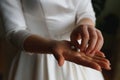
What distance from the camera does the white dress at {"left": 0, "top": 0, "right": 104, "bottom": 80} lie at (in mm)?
675

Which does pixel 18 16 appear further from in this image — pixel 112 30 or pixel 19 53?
pixel 112 30

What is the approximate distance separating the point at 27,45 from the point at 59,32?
0.48 ft

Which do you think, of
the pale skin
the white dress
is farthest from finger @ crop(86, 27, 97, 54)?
the white dress

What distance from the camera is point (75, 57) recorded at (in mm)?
553

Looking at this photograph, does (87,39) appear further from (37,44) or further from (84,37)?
(37,44)

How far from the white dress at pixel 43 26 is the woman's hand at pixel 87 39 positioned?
15 centimetres

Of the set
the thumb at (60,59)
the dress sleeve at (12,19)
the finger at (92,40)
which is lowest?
the thumb at (60,59)

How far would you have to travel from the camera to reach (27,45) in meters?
0.63

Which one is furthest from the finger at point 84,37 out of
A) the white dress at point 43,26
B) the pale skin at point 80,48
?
the white dress at point 43,26

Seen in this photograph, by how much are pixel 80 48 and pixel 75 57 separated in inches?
1.0

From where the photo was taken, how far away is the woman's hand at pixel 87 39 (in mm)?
564

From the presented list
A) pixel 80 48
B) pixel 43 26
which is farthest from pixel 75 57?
pixel 43 26

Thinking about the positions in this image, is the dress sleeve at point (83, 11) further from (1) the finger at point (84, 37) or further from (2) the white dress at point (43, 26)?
(1) the finger at point (84, 37)

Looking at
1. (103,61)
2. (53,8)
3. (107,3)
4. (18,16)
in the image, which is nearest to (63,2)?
(53,8)
